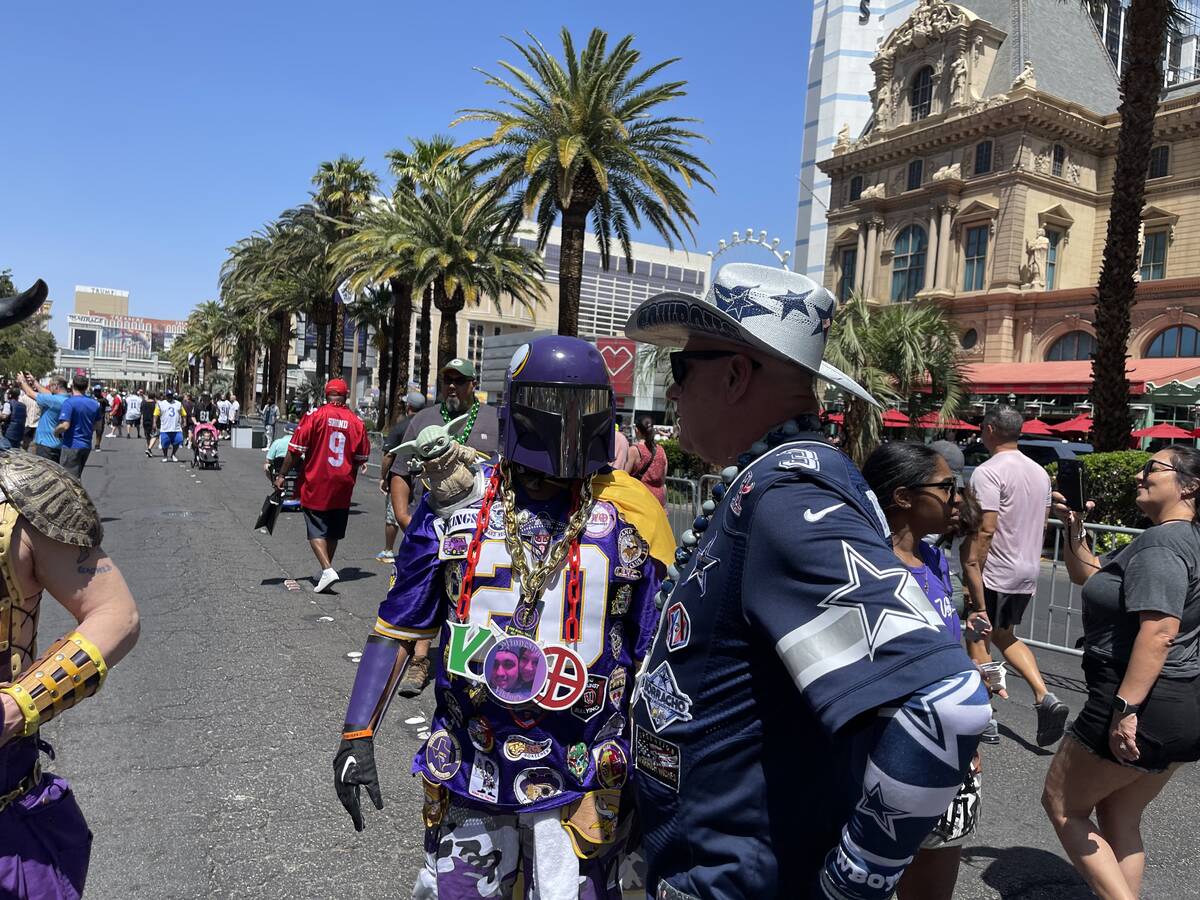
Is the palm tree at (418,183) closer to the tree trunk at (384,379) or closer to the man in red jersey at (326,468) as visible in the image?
the tree trunk at (384,379)

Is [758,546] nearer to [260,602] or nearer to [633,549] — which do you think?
[633,549]

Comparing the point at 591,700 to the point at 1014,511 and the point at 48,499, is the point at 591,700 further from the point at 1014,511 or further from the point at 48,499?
the point at 1014,511

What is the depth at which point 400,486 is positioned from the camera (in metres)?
7.52

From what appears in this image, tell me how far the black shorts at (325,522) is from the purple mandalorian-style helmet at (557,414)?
664 cm

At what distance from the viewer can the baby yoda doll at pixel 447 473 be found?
8.67ft

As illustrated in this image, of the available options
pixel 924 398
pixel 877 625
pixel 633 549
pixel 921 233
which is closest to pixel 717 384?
pixel 877 625

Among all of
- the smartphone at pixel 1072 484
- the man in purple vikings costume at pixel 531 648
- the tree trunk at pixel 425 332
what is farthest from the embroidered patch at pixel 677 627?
the tree trunk at pixel 425 332

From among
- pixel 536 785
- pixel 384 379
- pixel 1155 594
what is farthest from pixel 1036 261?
pixel 536 785

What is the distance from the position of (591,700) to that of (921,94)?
45.7 m

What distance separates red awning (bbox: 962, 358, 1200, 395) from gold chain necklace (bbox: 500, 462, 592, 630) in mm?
25325

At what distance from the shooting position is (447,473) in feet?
9.07

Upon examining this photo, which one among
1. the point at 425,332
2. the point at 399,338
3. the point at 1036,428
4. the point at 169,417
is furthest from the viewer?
the point at 399,338

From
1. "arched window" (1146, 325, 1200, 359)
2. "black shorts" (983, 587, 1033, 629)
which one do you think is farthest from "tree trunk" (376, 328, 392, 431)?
"black shorts" (983, 587, 1033, 629)

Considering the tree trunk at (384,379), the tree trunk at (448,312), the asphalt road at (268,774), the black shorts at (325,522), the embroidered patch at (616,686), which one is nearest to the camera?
the embroidered patch at (616,686)
